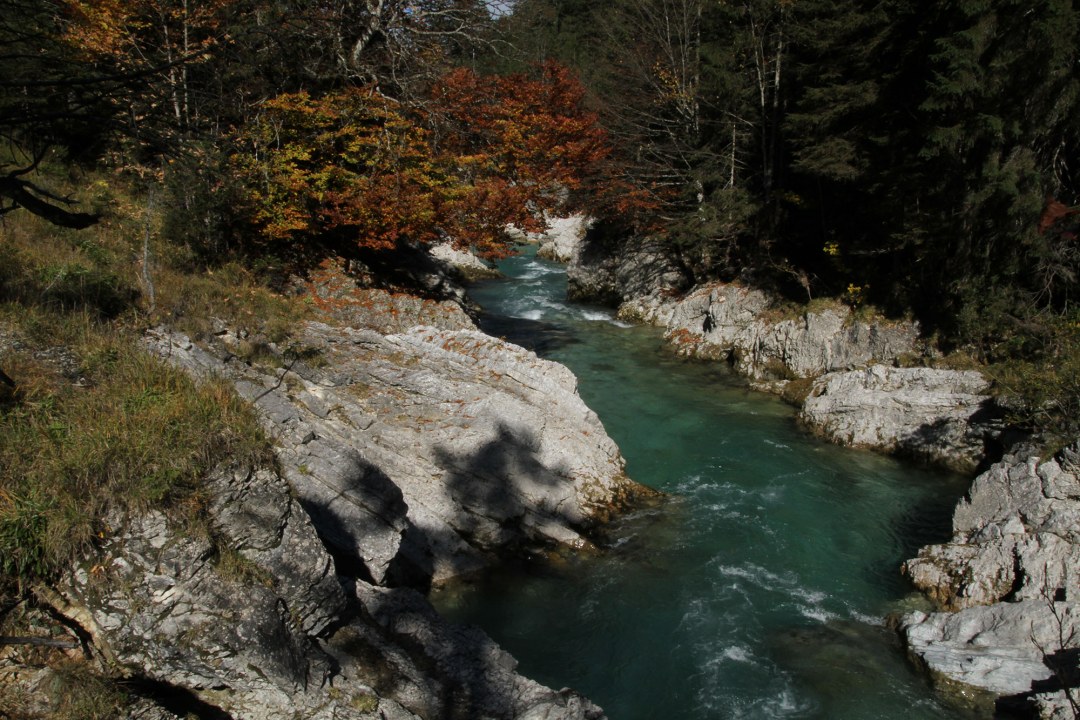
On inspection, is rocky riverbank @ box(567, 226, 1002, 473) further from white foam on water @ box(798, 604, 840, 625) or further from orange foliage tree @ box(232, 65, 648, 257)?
orange foliage tree @ box(232, 65, 648, 257)

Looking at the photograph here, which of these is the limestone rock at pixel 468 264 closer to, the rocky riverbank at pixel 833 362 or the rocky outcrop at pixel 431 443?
the rocky riverbank at pixel 833 362

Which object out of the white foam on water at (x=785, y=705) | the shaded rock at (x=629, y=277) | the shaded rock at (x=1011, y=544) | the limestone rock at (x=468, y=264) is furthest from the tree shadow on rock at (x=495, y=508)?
the limestone rock at (x=468, y=264)

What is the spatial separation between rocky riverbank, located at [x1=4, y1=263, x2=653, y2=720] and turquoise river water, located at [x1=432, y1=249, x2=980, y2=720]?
1002 millimetres

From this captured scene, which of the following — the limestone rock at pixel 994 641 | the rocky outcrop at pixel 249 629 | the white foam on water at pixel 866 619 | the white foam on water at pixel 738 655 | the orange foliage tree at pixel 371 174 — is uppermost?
the orange foliage tree at pixel 371 174

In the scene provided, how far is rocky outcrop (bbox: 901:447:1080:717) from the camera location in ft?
24.9

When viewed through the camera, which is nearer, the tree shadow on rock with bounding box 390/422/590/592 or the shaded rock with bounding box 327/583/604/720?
the shaded rock with bounding box 327/583/604/720

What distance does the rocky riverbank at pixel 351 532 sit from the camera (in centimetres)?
483

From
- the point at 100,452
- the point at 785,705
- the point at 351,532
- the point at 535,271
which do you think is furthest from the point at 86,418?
the point at 535,271

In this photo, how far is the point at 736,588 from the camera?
9523 millimetres

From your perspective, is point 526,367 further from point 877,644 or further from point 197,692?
point 197,692

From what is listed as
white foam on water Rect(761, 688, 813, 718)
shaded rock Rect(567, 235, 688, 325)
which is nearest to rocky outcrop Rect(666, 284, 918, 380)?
shaded rock Rect(567, 235, 688, 325)

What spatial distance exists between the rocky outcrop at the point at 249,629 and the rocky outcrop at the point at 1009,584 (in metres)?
4.90

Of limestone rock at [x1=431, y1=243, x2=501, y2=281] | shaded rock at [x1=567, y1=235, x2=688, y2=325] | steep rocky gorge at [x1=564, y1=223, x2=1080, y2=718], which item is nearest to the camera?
steep rocky gorge at [x1=564, y1=223, x2=1080, y2=718]

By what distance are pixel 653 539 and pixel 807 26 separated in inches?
654
